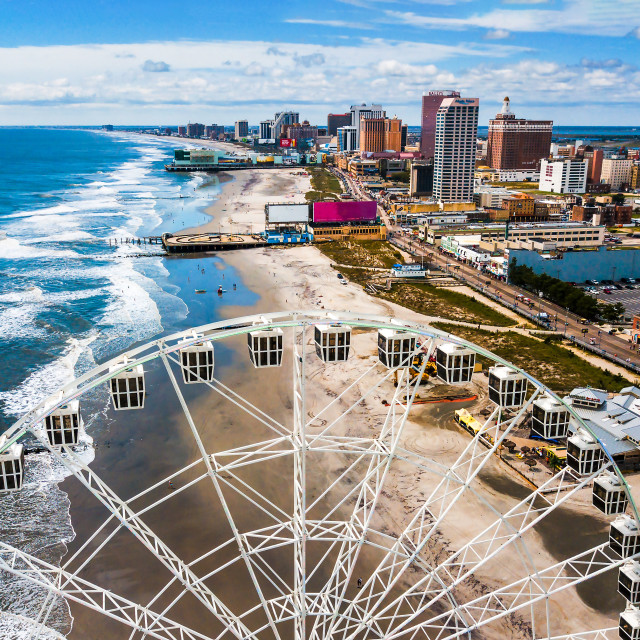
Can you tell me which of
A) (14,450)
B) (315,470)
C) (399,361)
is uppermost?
(399,361)

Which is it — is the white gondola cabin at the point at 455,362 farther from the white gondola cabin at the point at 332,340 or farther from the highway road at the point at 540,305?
the highway road at the point at 540,305

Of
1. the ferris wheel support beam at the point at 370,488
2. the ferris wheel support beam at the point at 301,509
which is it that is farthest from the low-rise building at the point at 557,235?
the ferris wheel support beam at the point at 301,509

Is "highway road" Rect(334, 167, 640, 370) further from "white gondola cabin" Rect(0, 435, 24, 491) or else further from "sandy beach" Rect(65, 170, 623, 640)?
"white gondola cabin" Rect(0, 435, 24, 491)

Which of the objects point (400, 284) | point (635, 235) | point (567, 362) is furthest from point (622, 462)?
point (635, 235)

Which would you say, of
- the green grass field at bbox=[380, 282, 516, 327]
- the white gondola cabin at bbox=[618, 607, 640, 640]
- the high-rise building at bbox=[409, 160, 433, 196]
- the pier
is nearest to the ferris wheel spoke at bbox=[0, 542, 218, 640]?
the white gondola cabin at bbox=[618, 607, 640, 640]

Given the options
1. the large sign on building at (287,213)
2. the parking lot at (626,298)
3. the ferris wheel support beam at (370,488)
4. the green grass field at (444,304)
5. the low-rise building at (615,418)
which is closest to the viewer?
the ferris wheel support beam at (370,488)

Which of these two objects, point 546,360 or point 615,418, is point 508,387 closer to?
point 615,418

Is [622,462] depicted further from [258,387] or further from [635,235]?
[635,235]
